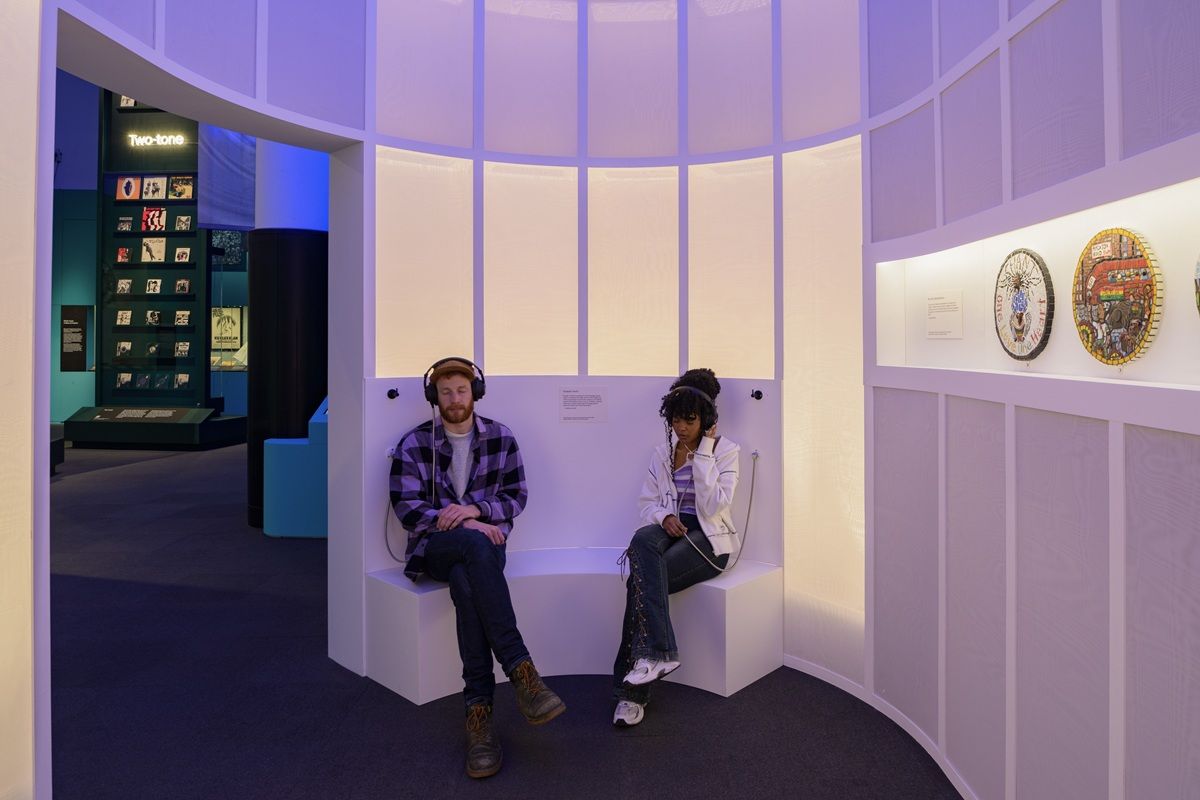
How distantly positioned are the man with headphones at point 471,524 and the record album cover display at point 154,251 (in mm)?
11775

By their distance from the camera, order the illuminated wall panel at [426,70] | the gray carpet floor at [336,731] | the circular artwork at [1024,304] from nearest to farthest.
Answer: the circular artwork at [1024,304] < the gray carpet floor at [336,731] < the illuminated wall panel at [426,70]

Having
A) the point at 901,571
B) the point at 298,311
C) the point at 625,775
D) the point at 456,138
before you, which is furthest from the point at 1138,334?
the point at 298,311

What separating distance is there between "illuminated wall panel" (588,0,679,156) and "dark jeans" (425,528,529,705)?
2173 mm

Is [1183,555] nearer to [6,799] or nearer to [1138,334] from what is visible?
[1138,334]

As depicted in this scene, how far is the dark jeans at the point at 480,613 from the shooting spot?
302 cm

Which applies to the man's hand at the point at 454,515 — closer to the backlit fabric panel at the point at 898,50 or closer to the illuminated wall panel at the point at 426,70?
the illuminated wall panel at the point at 426,70

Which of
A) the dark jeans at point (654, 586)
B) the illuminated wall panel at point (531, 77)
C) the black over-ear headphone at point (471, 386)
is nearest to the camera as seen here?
the dark jeans at point (654, 586)

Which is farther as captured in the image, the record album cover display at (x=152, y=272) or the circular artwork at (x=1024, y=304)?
the record album cover display at (x=152, y=272)

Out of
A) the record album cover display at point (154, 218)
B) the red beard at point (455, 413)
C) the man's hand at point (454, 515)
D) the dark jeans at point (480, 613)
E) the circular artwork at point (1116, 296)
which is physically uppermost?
the record album cover display at point (154, 218)

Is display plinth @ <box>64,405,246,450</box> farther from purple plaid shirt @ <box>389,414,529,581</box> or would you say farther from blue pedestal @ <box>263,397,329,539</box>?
purple plaid shirt @ <box>389,414,529,581</box>

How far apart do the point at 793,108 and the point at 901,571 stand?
83.5 inches

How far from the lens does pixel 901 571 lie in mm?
3133

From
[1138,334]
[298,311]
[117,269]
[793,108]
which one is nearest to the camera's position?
[1138,334]

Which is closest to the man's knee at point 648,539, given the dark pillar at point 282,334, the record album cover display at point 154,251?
the dark pillar at point 282,334
